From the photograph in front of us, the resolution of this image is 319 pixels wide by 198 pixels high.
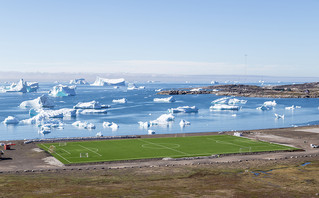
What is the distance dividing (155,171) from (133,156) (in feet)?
30.9

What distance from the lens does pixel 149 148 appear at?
58781mm

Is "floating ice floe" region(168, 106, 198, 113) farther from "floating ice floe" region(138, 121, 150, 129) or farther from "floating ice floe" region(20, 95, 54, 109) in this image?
"floating ice floe" region(20, 95, 54, 109)

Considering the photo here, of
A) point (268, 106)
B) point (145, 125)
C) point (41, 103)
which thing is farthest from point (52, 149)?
point (268, 106)

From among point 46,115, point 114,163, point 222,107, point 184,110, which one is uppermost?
point 114,163

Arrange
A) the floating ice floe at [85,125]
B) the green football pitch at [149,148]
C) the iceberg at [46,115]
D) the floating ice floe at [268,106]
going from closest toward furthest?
the green football pitch at [149,148]
the floating ice floe at [85,125]
the iceberg at [46,115]
the floating ice floe at [268,106]

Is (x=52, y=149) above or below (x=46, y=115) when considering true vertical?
above

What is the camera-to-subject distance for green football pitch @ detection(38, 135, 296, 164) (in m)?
52.3

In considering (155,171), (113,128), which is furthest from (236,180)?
(113,128)

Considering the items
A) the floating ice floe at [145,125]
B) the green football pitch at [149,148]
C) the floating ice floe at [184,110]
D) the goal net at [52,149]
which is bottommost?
the floating ice floe at [145,125]

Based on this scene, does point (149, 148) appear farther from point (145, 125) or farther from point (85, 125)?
point (145, 125)

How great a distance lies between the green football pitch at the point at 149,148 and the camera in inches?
2061

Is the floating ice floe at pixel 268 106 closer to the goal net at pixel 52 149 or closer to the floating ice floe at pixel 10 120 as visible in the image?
the floating ice floe at pixel 10 120

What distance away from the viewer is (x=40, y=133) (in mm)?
90812

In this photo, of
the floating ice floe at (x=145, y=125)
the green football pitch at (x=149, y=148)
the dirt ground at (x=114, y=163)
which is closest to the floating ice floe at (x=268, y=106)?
the floating ice floe at (x=145, y=125)
